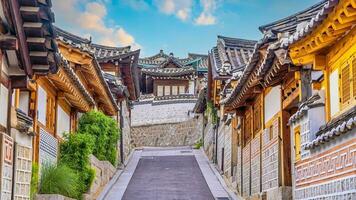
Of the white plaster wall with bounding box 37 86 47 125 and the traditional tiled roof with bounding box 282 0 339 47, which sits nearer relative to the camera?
the traditional tiled roof with bounding box 282 0 339 47

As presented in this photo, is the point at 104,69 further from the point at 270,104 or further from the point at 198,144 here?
the point at 270,104

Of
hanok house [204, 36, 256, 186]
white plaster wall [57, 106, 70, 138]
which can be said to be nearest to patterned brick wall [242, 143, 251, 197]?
hanok house [204, 36, 256, 186]

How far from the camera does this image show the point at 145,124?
5938 centimetres

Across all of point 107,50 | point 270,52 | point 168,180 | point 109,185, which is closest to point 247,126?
point 109,185

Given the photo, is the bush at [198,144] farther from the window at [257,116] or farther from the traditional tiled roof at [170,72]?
the window at [257,116]

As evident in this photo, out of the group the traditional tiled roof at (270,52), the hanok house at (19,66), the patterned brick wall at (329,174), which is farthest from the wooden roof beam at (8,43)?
the patterned brick wall at (329,174)

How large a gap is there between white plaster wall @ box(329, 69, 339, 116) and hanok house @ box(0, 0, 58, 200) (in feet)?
16.0

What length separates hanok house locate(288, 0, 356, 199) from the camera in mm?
9578

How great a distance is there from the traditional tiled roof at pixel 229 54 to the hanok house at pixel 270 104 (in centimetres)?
940

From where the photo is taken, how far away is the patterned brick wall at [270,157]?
17375mm

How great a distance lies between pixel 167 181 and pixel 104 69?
31.3ft

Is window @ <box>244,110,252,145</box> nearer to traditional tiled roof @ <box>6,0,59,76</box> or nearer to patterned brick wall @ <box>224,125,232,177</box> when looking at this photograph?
patterned brick wall @ <box>224,125,232,177</box>

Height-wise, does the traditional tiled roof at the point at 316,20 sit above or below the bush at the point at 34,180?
above

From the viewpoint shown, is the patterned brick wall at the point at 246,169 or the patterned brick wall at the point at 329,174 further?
the patterned brick wall at the point at 246,169
